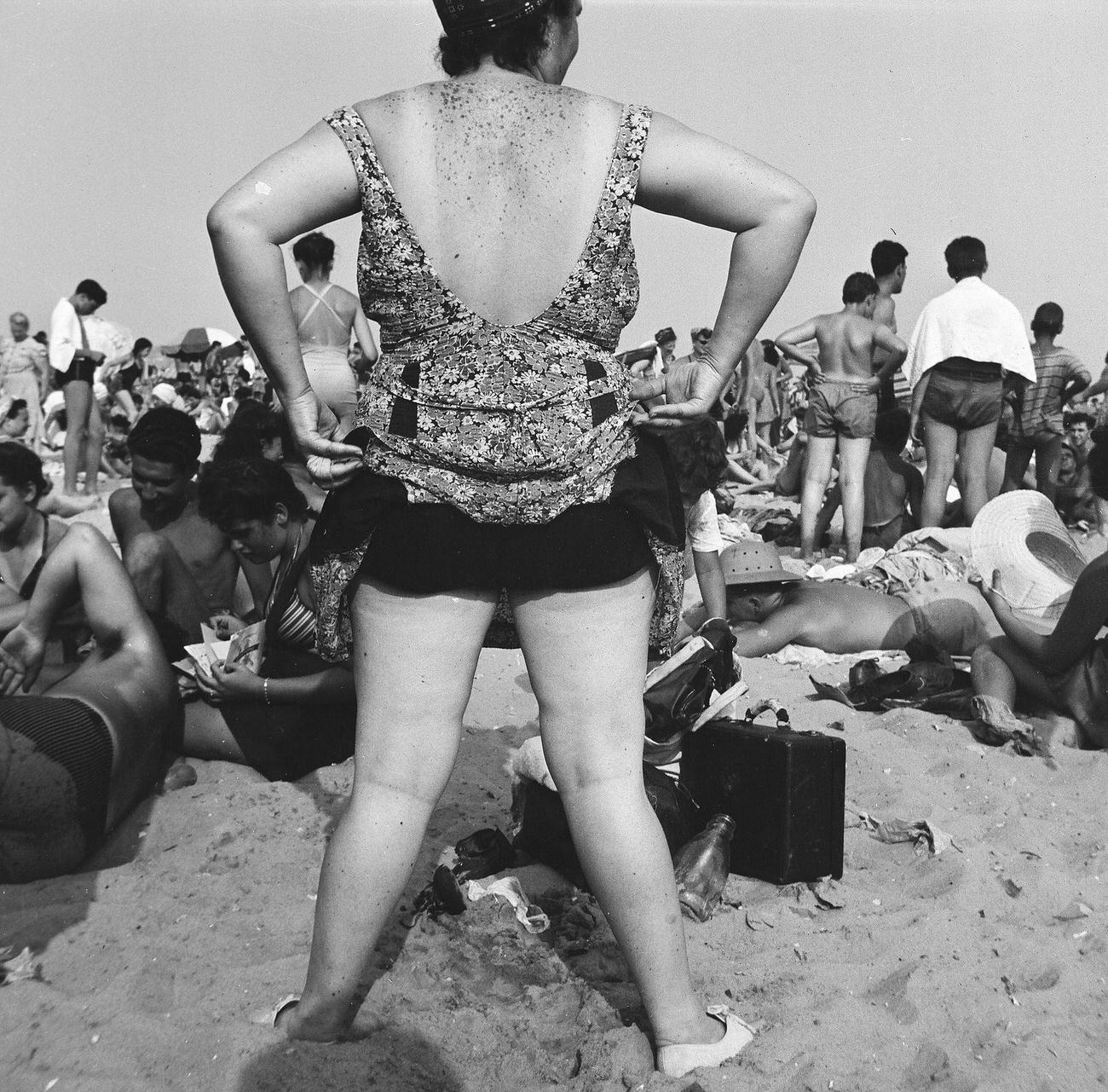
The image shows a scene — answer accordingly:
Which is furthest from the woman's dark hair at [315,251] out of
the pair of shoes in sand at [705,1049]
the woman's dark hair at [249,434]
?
the pair of shoes in sand at [705,1049]

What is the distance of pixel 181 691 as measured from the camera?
3512 mm

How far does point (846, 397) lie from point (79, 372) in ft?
19.5

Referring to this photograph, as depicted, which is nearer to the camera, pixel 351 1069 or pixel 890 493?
pixel 351 1069

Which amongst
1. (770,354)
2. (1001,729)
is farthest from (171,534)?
(770,354)

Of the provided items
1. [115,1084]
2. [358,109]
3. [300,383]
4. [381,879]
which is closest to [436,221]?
[358,109]

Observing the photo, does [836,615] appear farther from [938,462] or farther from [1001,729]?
[938,462]

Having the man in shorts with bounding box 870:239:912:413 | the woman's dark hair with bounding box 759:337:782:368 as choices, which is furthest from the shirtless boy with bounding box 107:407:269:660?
the woman's dark hair with bounding box 759:337:782:368

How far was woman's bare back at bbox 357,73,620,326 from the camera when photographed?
1.87 metres

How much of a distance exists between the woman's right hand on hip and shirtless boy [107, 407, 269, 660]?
7.63 feet

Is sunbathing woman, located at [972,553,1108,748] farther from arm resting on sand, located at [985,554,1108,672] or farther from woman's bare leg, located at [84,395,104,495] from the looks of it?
woman's bare leg, located at [84,395,104,495]

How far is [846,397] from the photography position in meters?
7.13

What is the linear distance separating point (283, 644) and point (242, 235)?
191cm

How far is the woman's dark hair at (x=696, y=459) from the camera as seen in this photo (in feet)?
16.6

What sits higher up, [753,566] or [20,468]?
[20,468]
